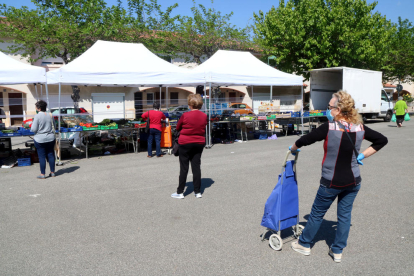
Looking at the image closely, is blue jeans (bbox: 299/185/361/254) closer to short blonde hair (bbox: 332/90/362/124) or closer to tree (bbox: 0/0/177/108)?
short blonde hair (bbox: 332/90/362/124)

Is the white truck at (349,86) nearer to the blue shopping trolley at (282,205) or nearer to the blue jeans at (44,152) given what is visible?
the blue jeans at (44,152)

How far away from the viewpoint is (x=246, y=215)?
498cm

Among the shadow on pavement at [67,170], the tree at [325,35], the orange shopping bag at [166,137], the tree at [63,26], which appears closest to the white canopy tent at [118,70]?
the orange shopping bag at [166,137]

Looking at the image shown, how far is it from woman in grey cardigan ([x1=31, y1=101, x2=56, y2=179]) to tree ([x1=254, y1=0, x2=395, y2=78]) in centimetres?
1780

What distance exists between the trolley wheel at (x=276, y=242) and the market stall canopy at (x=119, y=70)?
283 inches

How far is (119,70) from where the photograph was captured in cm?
994

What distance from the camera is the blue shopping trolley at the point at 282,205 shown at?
148 inches

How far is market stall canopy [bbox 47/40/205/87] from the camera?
925cm

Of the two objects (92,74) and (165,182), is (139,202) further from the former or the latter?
(92,74)

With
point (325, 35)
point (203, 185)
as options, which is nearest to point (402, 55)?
point (325, 35)

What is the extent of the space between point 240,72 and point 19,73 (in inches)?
276

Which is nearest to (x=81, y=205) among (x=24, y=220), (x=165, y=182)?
(x=24, y=220)

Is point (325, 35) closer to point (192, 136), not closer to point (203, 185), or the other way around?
point (203, 185)

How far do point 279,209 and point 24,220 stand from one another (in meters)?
3.62
